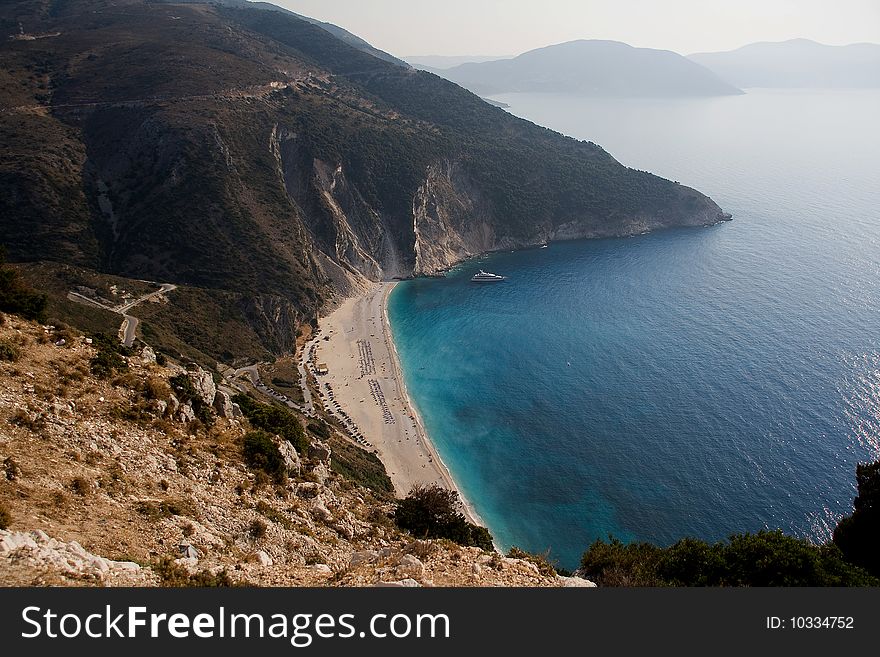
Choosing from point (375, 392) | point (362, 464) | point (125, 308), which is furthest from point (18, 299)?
point (375, 392)

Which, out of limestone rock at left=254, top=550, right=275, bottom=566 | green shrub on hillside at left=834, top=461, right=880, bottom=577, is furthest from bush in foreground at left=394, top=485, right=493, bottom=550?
green shrub on hillside at left=834, top=461, right=880, bottom=577

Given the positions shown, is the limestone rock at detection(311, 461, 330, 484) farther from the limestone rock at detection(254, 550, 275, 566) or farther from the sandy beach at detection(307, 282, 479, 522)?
the sandy beach at detection(307, 282, 479, 522)

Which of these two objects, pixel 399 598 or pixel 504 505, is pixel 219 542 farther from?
pixel 504 505

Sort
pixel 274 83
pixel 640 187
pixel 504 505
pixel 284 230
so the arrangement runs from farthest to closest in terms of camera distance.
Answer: pixel 640 187
pixel 274 83
pixel 284 230
pixel 504 505

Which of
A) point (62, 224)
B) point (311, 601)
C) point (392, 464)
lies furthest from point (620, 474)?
point (62, 224)

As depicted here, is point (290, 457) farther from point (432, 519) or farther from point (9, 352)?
point (9, 352)

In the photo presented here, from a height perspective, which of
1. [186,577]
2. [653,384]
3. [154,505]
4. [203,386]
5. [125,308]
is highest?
[186,577]

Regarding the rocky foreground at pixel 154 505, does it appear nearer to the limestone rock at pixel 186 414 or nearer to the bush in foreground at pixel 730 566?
the limestone rock at pixel 186 414
